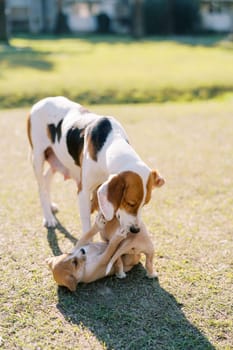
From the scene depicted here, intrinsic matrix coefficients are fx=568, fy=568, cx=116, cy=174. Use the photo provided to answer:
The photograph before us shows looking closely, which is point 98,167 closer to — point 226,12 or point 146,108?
point 146,108

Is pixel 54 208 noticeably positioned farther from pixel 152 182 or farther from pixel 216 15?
pixel 216 15

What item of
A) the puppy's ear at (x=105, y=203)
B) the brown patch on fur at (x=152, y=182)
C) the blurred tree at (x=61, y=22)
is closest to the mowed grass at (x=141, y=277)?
the puppy's ear at (x=105, y=203)

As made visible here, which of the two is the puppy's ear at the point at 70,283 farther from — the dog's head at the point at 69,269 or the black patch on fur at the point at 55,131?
the black patch on fur at the point at 55,131

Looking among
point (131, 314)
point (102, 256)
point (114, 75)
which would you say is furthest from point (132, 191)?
point (114, 75)

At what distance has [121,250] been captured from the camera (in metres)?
4.37

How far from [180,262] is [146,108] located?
7.78 m

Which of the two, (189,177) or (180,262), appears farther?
(189,177)

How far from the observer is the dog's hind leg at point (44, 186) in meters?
5.71

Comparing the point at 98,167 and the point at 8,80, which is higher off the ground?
the point at 98,167

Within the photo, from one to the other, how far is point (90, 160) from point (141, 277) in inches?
41.7

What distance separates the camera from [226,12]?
142ft

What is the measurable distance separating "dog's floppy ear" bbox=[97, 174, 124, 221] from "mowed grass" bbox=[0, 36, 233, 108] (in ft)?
30.6

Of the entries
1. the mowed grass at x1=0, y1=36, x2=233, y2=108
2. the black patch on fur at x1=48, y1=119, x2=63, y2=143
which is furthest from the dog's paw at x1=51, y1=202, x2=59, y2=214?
the mowed grass at x1=0, y1=36, x2=233, y2=108

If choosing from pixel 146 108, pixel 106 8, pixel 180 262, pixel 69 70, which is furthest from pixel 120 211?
pixel 106 8
